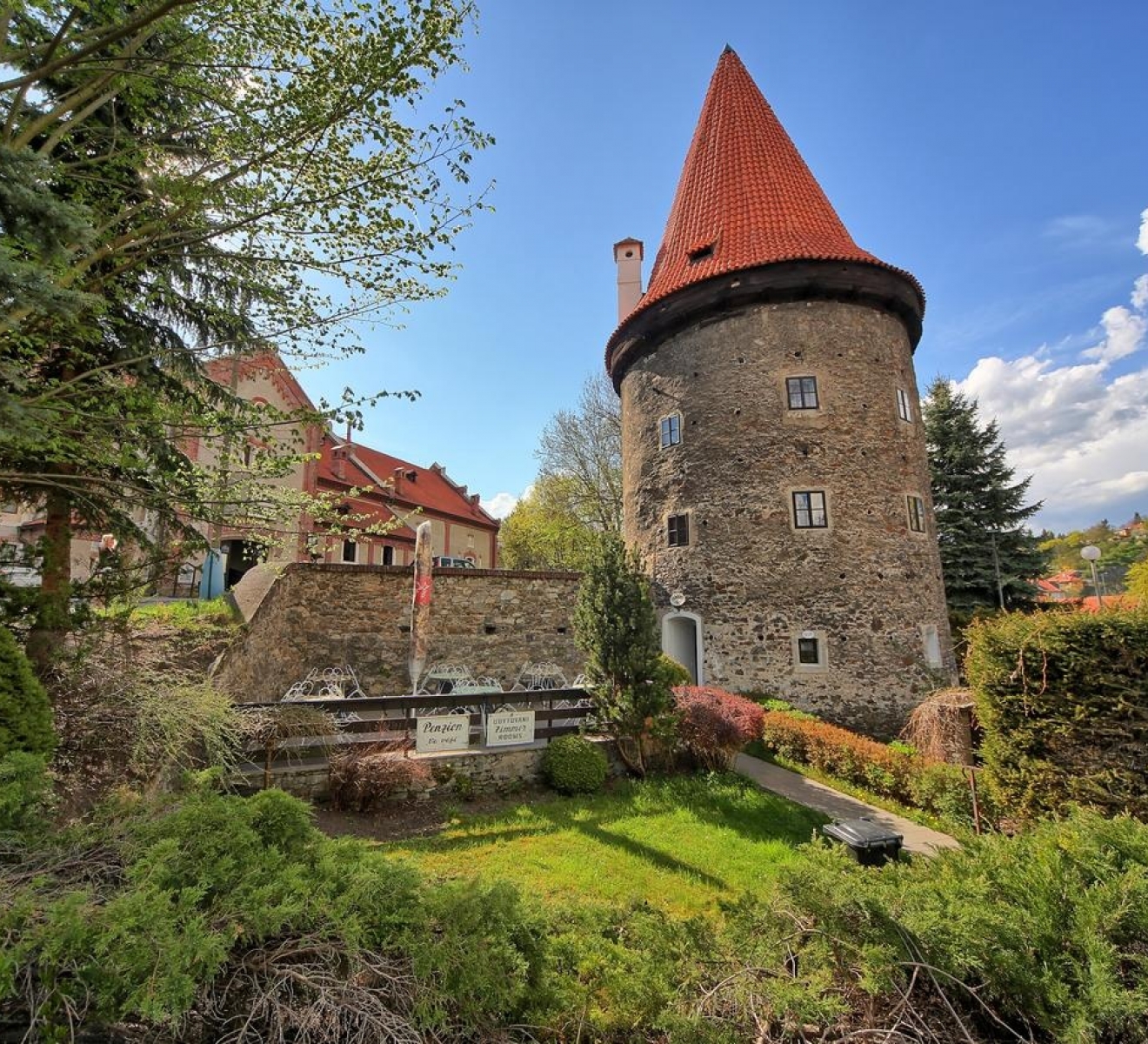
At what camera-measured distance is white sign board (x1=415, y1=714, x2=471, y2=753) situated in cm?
783

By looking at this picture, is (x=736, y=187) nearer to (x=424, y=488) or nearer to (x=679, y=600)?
(x=679, y=600)

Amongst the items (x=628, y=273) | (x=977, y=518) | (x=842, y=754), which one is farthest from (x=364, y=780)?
(x=977, y=518)

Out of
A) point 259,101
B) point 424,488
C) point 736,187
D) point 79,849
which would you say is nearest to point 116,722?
point 79,849

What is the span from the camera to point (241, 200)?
5207mm

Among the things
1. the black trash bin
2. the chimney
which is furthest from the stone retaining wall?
the chimney

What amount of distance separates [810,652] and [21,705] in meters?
13.8

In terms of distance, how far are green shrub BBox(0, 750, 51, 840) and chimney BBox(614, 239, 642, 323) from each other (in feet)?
62.3

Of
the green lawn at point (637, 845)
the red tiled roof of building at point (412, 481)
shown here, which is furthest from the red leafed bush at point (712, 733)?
the red tiled roof of building at point (412, 481)

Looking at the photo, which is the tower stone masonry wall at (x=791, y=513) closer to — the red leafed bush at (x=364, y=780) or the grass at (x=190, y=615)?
the red leafed bush at (x=364, y=780)

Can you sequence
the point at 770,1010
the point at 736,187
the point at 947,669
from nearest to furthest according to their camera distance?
the point at 770,1010 → the point at 947,669 → the point at 736,187

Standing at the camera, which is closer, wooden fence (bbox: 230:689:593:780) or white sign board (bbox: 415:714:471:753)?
wooden fence (bbox: 230:689:593:780)

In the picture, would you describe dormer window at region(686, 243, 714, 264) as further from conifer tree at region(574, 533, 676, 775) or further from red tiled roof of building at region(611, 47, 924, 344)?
conifer tree at region(574, 533, 676, 775)

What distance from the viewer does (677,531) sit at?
50.6ft

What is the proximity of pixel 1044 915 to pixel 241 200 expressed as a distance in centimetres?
766
